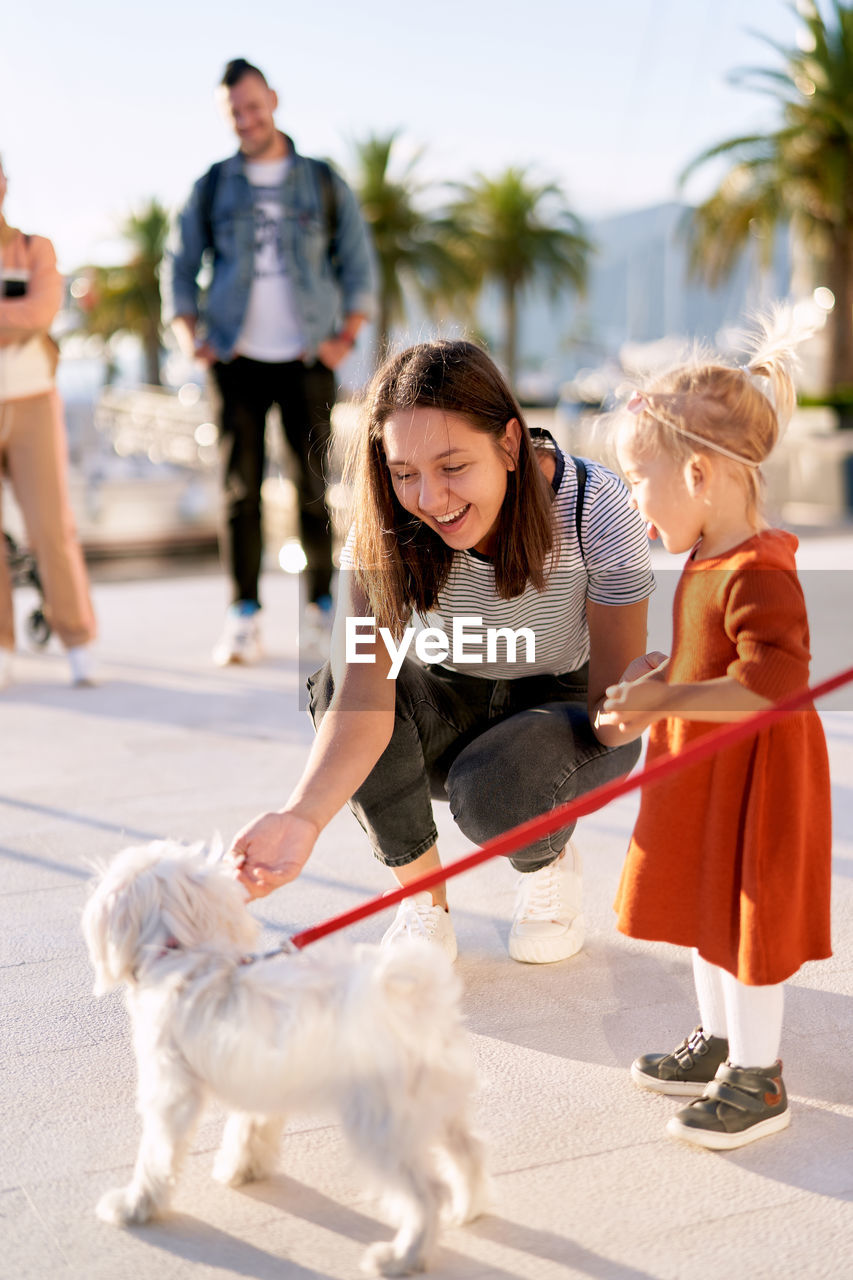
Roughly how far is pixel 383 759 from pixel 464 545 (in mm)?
448

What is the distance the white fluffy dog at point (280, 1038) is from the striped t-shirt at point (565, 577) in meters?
0.87

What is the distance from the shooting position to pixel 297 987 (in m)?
1.52

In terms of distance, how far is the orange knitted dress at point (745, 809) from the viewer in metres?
1.74

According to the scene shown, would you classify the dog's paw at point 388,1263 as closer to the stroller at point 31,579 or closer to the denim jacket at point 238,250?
the denim jacket at point 238,250

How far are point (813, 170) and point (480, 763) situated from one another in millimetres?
17316

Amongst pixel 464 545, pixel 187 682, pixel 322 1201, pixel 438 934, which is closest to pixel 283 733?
pixel 187 682

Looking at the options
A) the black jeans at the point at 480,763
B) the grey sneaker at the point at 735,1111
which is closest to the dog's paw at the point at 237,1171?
the grey sneaker at the point at 735,1111

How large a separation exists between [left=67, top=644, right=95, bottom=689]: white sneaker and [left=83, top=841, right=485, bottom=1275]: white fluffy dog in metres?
3.36

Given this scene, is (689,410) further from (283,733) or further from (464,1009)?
(283,733)

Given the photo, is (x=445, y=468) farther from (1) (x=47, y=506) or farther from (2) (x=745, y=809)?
(1) (x=47, y=506)

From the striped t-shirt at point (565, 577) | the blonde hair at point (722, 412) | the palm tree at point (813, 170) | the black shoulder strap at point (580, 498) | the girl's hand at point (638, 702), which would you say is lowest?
the girl's hand at point (638, 702)

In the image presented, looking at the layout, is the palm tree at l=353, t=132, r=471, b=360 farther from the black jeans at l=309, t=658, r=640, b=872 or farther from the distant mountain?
the black jeans at l=309, t=658, r=640, b=872

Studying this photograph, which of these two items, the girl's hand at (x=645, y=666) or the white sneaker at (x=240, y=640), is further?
the white sneaker at (x=240, y=640)

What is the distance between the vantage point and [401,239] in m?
27.9
